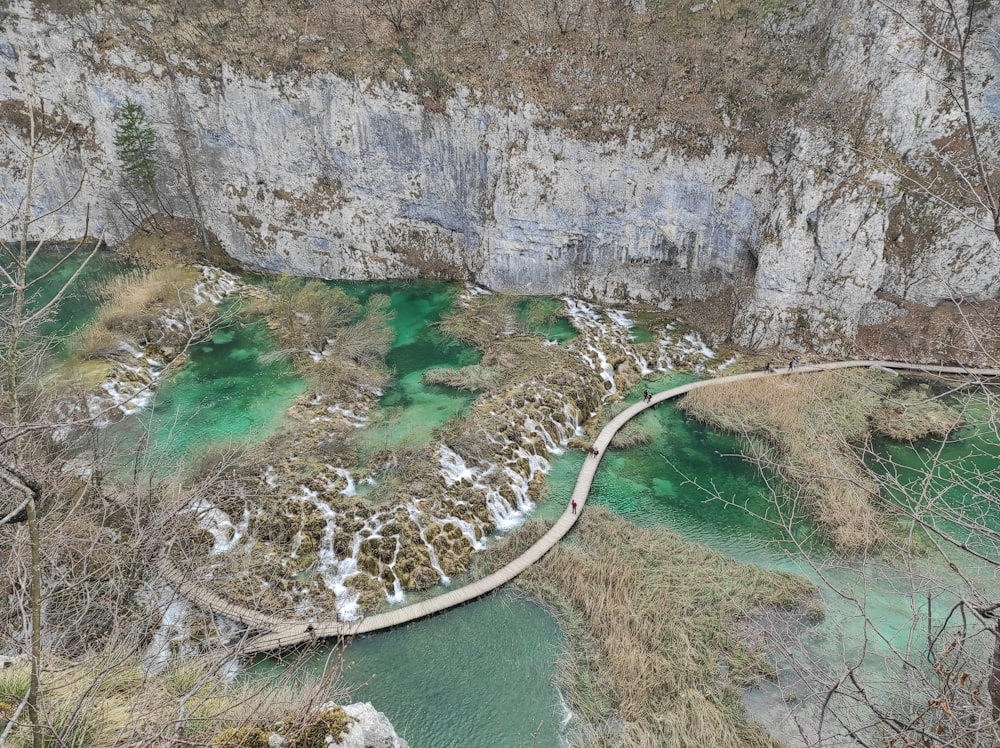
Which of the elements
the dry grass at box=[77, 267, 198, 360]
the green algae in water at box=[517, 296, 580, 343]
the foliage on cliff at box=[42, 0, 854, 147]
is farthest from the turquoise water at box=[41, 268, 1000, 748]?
the foliage on cliff at box=[42, 0, 854, 147]

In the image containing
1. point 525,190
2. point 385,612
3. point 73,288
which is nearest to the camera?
point 385,612

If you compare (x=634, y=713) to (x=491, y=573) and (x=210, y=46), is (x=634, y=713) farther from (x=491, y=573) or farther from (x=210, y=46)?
(x=210, y=46)

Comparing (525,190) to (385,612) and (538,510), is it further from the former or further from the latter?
(385,612)

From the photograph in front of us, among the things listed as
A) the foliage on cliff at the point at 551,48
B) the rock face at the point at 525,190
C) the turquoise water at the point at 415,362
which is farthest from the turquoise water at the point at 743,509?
the foliage on cliff at the point at 551,48

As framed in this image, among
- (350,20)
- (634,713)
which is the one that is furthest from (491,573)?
(350,20)

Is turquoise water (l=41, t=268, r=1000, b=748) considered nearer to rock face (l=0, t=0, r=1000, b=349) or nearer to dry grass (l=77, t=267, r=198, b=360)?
dry grass (l=77, t=267, r=198, b=360)

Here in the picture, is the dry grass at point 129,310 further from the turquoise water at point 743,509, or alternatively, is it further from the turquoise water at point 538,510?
the turquoise water at point 743,509

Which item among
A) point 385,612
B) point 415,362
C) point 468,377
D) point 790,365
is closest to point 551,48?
point 415,362
